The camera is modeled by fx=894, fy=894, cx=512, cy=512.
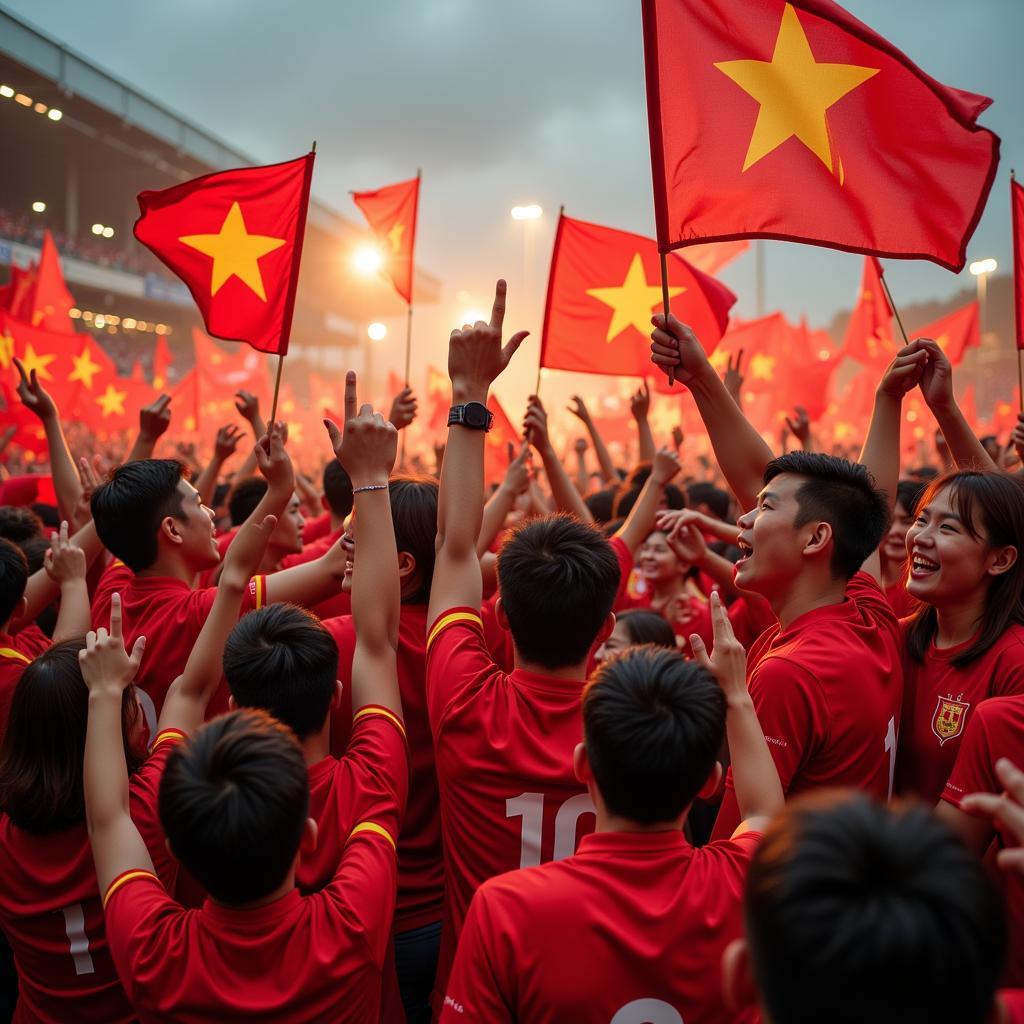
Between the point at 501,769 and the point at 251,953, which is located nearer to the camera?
the point at 251,953

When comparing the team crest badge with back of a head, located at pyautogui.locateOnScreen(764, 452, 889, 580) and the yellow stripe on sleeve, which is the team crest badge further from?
the yellow stripe on sleeve

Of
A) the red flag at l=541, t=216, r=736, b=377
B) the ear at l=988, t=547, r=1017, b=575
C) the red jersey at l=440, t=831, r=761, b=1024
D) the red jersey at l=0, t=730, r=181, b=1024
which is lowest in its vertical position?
the red jersey at l=0, t=730, r=181, b=1024

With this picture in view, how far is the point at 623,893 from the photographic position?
57.4 inches

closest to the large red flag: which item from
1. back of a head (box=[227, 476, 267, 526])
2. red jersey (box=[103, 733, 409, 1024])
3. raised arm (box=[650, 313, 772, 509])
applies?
raised arm (box=[650, 313, 772, 509])

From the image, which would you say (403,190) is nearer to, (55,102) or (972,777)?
(972,777)

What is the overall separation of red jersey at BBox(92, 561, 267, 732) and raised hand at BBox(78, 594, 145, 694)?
2.22 ft

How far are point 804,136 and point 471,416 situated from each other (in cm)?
169

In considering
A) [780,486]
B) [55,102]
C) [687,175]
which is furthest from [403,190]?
[55,102]

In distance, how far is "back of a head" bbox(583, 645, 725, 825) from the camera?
4.96 feet

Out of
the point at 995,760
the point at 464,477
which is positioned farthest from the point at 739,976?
the point at 464,477

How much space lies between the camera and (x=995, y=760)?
1.82 metres

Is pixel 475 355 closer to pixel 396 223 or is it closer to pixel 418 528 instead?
pixel 418 528

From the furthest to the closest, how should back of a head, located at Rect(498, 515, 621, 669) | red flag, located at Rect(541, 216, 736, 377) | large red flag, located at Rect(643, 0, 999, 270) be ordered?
red flag, located at Rect(541, 216, 736, 377) < large red flag, located at Rect(643, 0, 999, 270) < back of a head, located at Rect(498, 515, 621, 669)

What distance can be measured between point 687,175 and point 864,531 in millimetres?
1328
